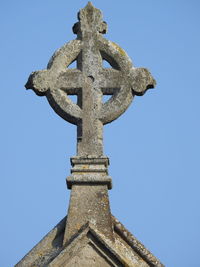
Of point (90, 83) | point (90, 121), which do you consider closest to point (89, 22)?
point (90, 83)

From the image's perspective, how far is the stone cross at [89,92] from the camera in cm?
825

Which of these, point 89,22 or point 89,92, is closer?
point 89,92

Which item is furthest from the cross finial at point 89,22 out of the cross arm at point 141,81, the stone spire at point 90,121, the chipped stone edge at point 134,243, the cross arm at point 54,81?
the chipped stone edge at point 134,243

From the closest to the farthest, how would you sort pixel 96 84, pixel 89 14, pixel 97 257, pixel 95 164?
1. pixel 97 257
2. pixel 95 164
3. pixel 96 84
4. pixel 89 14

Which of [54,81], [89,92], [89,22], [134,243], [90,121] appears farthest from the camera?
[89,22]

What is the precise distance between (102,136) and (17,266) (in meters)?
1.76

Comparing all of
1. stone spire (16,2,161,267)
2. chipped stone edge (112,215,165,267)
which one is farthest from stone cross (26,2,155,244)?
chipped stone edge (112,215,165,267)

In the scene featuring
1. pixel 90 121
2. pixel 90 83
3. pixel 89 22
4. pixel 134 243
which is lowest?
pixel 134 243

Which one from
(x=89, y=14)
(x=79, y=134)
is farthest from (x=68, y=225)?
(x=89, y=14)

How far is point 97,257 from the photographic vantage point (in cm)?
782

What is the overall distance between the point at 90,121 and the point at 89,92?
41 cm

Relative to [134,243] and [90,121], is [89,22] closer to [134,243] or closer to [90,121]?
[90,121]

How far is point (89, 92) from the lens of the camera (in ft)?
29.5

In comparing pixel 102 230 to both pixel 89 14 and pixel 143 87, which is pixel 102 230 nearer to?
pixel 143 87
